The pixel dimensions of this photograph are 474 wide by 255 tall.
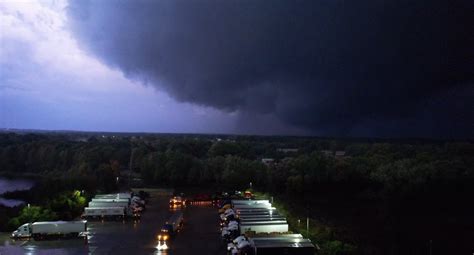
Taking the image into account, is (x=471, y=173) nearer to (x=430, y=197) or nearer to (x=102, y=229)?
(x=430, y=197)

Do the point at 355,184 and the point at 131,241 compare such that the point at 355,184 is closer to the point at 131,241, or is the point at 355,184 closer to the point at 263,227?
the point at 263,227

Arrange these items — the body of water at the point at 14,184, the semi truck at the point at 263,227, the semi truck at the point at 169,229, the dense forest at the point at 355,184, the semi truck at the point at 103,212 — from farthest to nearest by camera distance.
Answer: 1. the body of water at the point at 14,184
2. the dense forest at the point at 355,184
3. the semi truck at the point at 103,212
4. the semi truck at the point at 263,227
5. the semi truck at the point at 169,229

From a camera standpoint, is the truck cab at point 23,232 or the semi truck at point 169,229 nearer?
the truck cab at point 23,232

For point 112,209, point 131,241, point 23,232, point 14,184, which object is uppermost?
point 112,209

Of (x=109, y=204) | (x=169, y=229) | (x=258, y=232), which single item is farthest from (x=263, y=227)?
(x=109, y=204)

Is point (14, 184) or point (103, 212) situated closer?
point (103, 212)

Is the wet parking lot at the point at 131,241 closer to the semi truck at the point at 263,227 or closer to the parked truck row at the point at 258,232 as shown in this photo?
the parked truck row at the point at 258,232

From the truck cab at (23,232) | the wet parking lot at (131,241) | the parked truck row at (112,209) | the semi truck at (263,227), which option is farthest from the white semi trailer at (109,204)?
the semi truck at (263,227)
